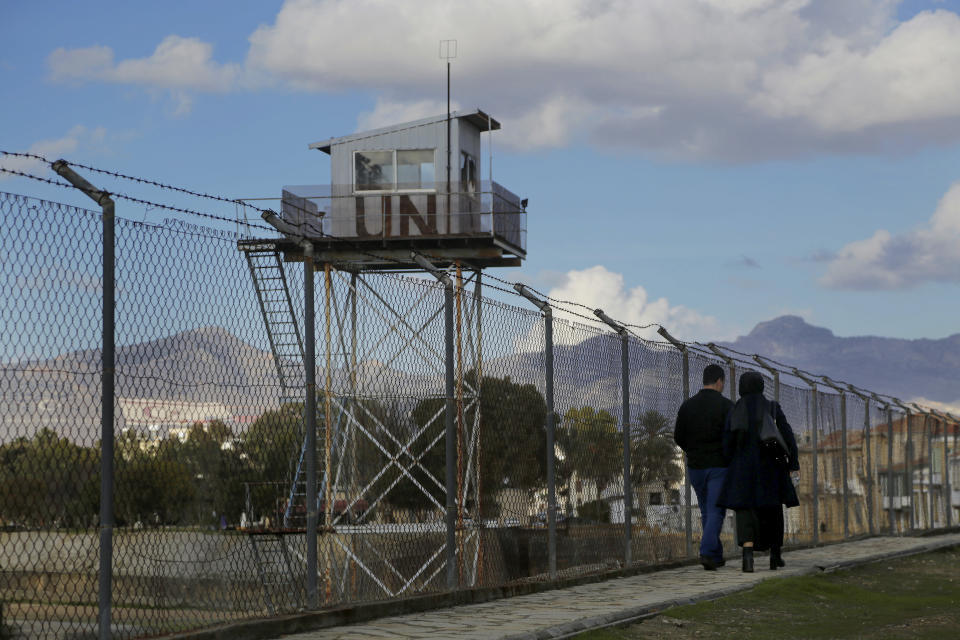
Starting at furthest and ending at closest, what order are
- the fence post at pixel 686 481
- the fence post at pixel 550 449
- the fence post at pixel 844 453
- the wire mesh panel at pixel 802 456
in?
the fence post at pixel 844 453, the wire mesh panel at pixel 802 456, the fence post at pixel 686 481, the fence post at pixel 550 449

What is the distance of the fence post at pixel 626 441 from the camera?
1375 cm

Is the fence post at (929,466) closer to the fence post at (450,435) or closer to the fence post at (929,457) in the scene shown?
the fence post at (929,457)

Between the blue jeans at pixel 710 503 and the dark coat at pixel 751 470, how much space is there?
91 mm

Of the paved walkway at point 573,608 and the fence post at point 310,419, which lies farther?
the fence post at point 310,419

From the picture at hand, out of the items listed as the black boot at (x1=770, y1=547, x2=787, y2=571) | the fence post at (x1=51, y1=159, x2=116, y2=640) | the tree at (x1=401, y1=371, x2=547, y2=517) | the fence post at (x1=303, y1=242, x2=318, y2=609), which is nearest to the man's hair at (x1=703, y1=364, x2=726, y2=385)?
the black boot at (x1=770, y1=547, x2=787, y2=571)

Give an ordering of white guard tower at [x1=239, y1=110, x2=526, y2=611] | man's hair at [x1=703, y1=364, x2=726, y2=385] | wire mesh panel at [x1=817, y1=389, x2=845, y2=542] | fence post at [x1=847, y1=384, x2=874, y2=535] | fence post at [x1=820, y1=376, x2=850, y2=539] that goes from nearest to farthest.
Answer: white guard tower at [x1=239, y1=110, x2=526, y2=611] < man's hair at [x1=703, y1=364, x2=726, y2=385] < wire mesh panel at [x1=817, y1=389, x2=845, y2=542] < fence post at [x1=820, y1=376, x2=850, y2=539] < fence post at [x1=847, y1=384, x2=874, y2=535]

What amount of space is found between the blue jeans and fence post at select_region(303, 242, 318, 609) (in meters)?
5.26

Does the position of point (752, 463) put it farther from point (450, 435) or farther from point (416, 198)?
point (416, 198)

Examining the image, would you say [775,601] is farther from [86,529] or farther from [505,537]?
[86,529]

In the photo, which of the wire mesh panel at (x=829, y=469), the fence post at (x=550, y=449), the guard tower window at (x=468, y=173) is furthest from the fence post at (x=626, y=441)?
the guard tower window at (x=468, y=173)

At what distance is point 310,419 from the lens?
29.0 feet

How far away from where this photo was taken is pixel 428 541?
10.9m

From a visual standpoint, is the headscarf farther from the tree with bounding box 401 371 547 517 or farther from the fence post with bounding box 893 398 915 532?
the fence post with bounding box 893 398 915 532

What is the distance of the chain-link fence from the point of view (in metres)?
6.67
